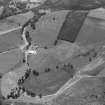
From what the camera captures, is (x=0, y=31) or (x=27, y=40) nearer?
(x=27, y=40)

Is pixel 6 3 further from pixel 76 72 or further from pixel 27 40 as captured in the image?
pixel 76 72

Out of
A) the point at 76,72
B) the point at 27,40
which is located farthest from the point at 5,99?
the point at 27,40

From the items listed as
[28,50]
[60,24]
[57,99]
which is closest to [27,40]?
[28,50]

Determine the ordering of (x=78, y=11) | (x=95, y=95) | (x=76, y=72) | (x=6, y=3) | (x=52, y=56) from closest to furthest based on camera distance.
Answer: (x=95, y=95) → (x=76, y=72) → (x=52, y=56) → (x=78, y=11) → (x=6, y=3)

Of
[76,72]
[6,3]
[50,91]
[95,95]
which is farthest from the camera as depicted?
[6,3]

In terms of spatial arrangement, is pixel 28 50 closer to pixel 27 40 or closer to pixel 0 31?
pixel 27 40

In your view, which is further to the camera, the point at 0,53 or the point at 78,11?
the point at 78,11
